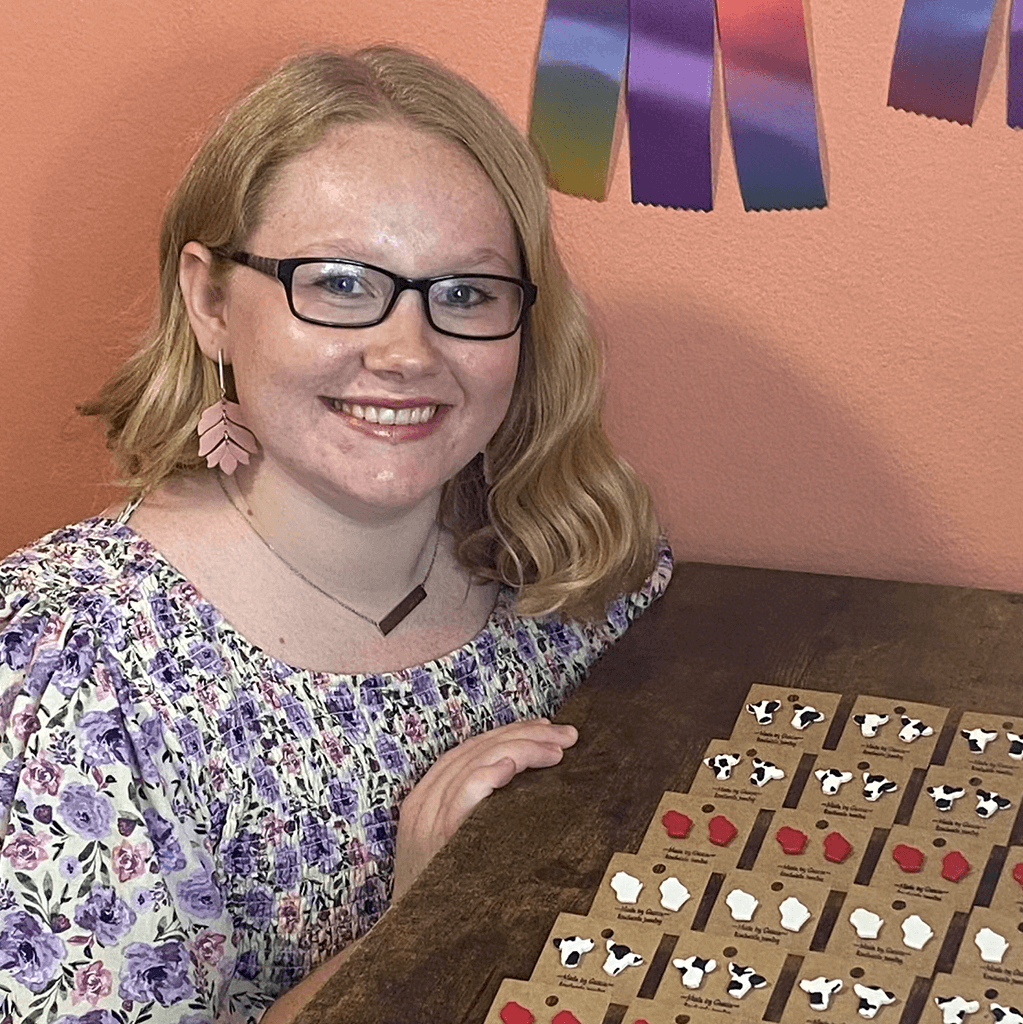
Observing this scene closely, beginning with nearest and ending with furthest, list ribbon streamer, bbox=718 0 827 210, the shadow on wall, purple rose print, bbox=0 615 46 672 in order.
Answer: purple rose print, bbox=0 615 46 672
ribbon streamer, bbox=718 0 827 210
the shadow on wall

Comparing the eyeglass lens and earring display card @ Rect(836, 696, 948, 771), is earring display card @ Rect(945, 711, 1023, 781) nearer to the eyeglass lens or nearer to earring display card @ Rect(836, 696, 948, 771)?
earring display card @ Rect(836, 696, 948, 771)

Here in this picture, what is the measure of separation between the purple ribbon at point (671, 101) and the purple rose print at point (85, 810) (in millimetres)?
920

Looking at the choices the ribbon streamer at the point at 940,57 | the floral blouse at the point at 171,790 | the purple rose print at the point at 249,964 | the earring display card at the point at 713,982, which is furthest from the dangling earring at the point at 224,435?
the ribbon streamer at the point at 940,57

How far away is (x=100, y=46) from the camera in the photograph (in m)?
2.05

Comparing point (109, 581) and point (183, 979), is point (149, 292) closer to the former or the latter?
point (109, 581)

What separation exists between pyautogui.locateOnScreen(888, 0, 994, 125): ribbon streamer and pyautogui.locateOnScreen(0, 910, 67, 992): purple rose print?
3.86ft

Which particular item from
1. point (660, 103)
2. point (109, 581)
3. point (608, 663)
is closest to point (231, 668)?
point (109, 581)

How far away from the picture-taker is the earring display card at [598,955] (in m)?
1.21

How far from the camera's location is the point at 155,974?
1.41m

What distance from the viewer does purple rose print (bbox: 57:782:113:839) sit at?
54.9 inches

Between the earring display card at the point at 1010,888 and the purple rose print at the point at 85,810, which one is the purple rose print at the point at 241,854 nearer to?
the purple rose print at the point at 85,810

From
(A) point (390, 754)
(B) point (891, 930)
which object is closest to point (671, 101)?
(A) point (390, 754)

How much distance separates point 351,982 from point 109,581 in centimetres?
50

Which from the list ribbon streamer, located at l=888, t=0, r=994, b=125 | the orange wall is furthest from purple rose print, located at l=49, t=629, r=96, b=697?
ribbon streamer, located at l=888, t=0, r=994, b=125
